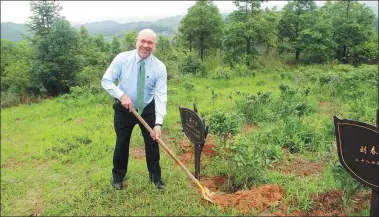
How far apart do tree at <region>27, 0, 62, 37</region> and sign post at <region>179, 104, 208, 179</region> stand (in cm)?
962

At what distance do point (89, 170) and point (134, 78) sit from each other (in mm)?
1808

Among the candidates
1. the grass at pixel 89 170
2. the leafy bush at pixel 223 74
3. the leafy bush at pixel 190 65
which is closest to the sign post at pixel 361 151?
the grass at pixel 89 170

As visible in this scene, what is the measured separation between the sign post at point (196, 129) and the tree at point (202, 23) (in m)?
11.3

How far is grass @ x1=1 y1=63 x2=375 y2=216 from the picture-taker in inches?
146

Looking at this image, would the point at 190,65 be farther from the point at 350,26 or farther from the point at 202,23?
the point at 350,26

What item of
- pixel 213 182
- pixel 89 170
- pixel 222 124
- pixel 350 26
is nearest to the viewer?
pixel 213 182

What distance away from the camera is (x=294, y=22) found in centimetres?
1716

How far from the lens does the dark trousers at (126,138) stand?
3779 mm

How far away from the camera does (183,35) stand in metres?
16.2

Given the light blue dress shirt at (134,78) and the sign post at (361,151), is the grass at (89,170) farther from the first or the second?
the light blue dress shirt at (134,78)

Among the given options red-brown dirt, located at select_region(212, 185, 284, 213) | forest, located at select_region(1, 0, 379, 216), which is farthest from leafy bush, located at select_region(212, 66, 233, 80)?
red-brown dirt, located at select_region(212, 185, 284, 213)

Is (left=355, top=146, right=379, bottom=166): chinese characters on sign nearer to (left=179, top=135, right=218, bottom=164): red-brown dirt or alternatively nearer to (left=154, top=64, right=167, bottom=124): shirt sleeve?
(left=154, top=64, right=167, bottom=124): shirt sleeve

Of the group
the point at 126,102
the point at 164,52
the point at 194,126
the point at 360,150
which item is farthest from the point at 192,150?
the point at 164,52

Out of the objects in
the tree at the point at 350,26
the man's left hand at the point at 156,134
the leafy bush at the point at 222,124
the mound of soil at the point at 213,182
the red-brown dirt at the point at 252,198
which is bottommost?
the mound of soil at the point at 213,182
